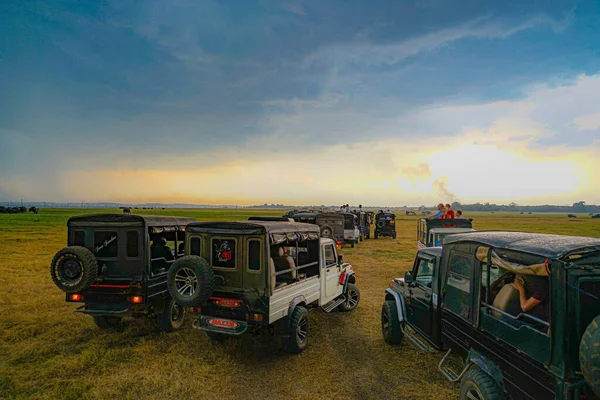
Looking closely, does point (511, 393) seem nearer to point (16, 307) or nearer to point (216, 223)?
point (216, 223)

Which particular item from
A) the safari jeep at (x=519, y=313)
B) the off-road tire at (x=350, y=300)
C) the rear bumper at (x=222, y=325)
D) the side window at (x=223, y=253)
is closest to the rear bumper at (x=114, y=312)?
the rear bumper at (x=222, y=325)

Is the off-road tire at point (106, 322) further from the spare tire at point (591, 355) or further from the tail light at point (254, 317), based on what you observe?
the spare tire at point (591, 355)

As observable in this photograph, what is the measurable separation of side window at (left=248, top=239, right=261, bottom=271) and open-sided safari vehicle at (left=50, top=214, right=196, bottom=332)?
2645mm

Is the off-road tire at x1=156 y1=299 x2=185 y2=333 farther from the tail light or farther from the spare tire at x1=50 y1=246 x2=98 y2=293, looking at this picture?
the tail light

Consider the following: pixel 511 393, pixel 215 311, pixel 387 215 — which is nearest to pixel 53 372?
pixel 215 311

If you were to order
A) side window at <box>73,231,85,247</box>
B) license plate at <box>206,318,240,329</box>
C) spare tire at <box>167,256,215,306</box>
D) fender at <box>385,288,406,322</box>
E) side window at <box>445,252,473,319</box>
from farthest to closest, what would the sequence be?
side window at <box>73,231,85,247</box>, fender at <box>385,288,406,322</box>, license plate at <box>206,318,240,329</box>, spare tire at <box>167,256,215,306</box>, side window at <box>445,252,473,319</box>

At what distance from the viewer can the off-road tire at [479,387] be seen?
4.41m

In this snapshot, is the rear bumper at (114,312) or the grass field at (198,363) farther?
the rear bumper at (114,312)

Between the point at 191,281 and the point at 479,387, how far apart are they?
16.5 ft

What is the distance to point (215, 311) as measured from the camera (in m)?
7.22

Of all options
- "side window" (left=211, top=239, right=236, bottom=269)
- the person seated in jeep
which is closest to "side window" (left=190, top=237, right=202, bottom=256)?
"side window" (left=211, top=239, right=236, bottom=269)

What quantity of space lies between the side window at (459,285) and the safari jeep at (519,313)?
0.05 feet

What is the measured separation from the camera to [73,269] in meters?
7.98

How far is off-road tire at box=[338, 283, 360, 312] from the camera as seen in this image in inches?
412
